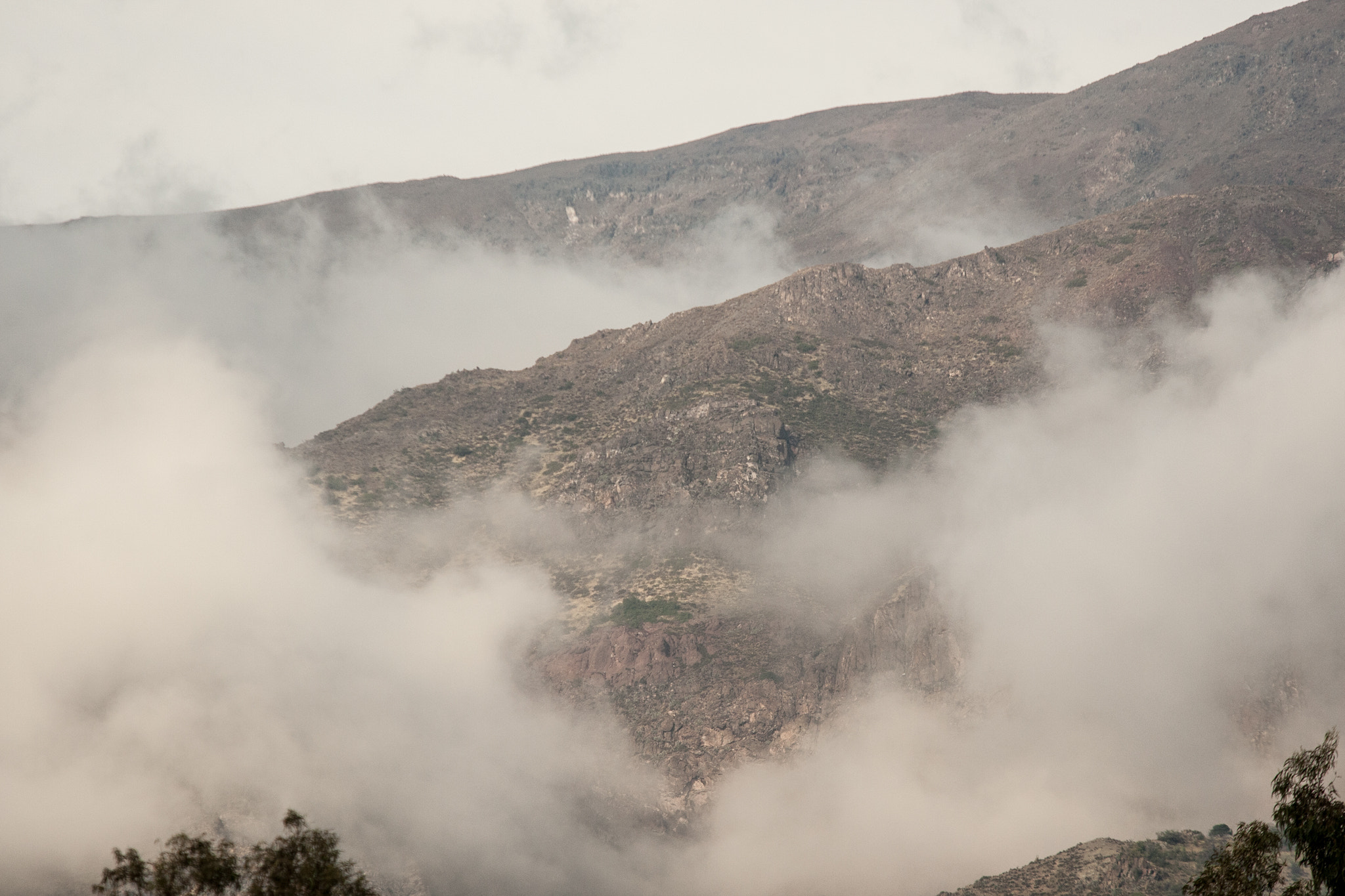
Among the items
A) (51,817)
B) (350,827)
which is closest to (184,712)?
(51,817)

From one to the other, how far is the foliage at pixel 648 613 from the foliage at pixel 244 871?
141m

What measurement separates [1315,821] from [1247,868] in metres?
3.54

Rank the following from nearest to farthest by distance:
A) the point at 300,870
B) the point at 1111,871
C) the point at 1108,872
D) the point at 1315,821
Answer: the point at 1315,821 < the point at 300,870 < the point at 1111,871 < the point at 1108,872

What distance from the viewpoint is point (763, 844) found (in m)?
170

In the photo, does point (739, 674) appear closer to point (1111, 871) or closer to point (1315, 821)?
point (1111, 871)

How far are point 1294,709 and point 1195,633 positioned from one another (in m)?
18.0

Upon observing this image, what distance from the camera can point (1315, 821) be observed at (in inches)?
1810

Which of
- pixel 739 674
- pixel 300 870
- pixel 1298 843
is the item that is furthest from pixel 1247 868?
pixel 739 674

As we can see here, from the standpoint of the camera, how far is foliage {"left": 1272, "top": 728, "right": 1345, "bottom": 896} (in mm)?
45344

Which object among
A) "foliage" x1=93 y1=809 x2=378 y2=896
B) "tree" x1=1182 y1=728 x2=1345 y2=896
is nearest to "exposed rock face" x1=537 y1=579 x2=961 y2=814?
"foliage" x1=93 y1=809 x2=378 y2=896

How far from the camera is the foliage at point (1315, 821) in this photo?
45344 millimetres

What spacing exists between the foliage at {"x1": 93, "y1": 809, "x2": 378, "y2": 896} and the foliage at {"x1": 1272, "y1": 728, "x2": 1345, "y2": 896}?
119ft

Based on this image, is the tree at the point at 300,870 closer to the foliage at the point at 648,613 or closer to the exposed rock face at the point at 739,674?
the exposed rock face at the point at 739,674

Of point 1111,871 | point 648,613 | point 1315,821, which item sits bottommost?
point 1315,821
